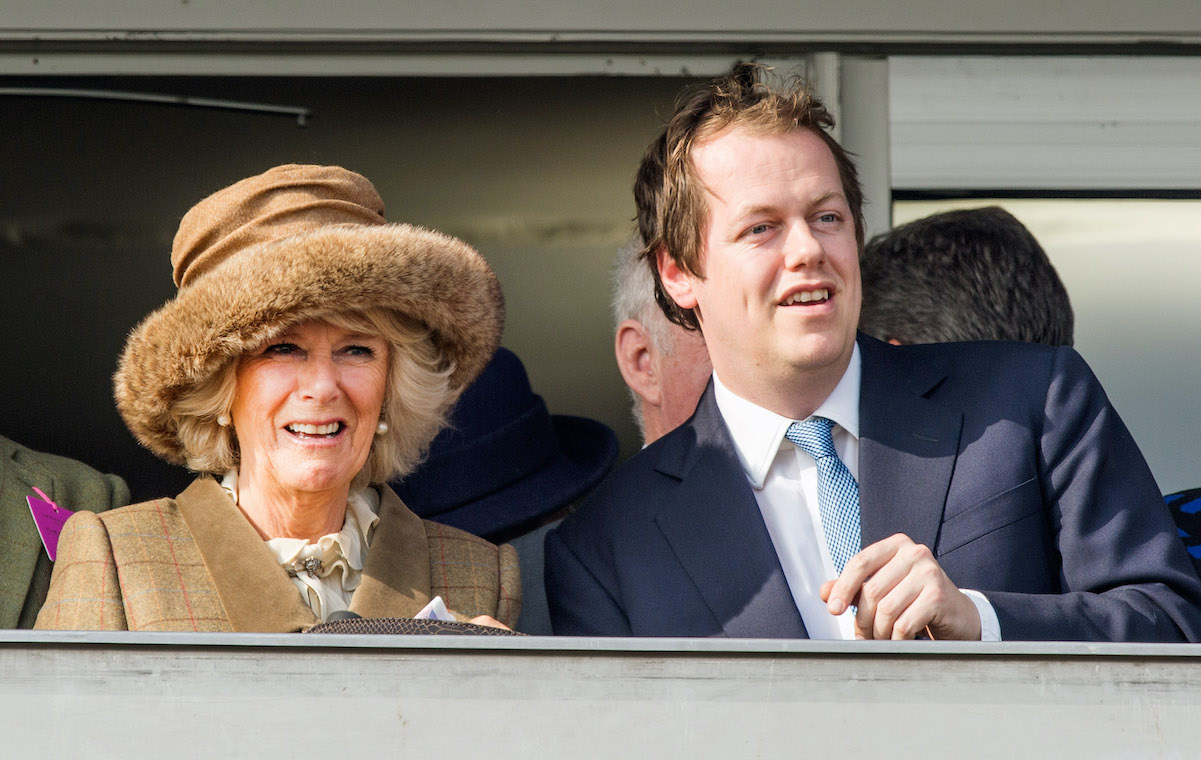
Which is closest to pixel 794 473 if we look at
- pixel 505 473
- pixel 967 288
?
pixel 967 288

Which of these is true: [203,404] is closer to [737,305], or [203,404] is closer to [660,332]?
[737,305]

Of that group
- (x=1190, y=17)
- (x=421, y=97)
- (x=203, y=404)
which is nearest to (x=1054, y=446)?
(x=203, y=404)

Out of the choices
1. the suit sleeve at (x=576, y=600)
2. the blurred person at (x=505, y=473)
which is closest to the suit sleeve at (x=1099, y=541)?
the suit sleeve at (x=576, y=600)

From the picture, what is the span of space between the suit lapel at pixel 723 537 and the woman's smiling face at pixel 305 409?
455mm

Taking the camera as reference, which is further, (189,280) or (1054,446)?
(189,280)

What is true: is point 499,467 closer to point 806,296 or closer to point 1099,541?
point 806,296

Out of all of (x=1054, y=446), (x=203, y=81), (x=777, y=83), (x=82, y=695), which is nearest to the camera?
(x=82, y=695)

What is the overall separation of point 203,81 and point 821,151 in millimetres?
1912

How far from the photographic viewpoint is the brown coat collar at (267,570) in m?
2.04

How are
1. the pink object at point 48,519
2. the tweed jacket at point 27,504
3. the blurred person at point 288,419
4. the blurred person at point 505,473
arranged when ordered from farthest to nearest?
the blurred person at point 505,473 < the tweed jacket at point 27,504 < the pink object at point 48,519 < the blurred person at point 288,419

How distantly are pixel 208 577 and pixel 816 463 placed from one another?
33.8 inches

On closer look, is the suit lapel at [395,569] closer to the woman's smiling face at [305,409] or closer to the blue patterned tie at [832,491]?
the woman's smiling face at [305,409]

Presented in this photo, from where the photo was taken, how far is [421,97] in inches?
151

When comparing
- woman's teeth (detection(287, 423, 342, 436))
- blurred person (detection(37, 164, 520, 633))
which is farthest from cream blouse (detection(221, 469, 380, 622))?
woman's teeth (detection(287, 423, 342, 436))
